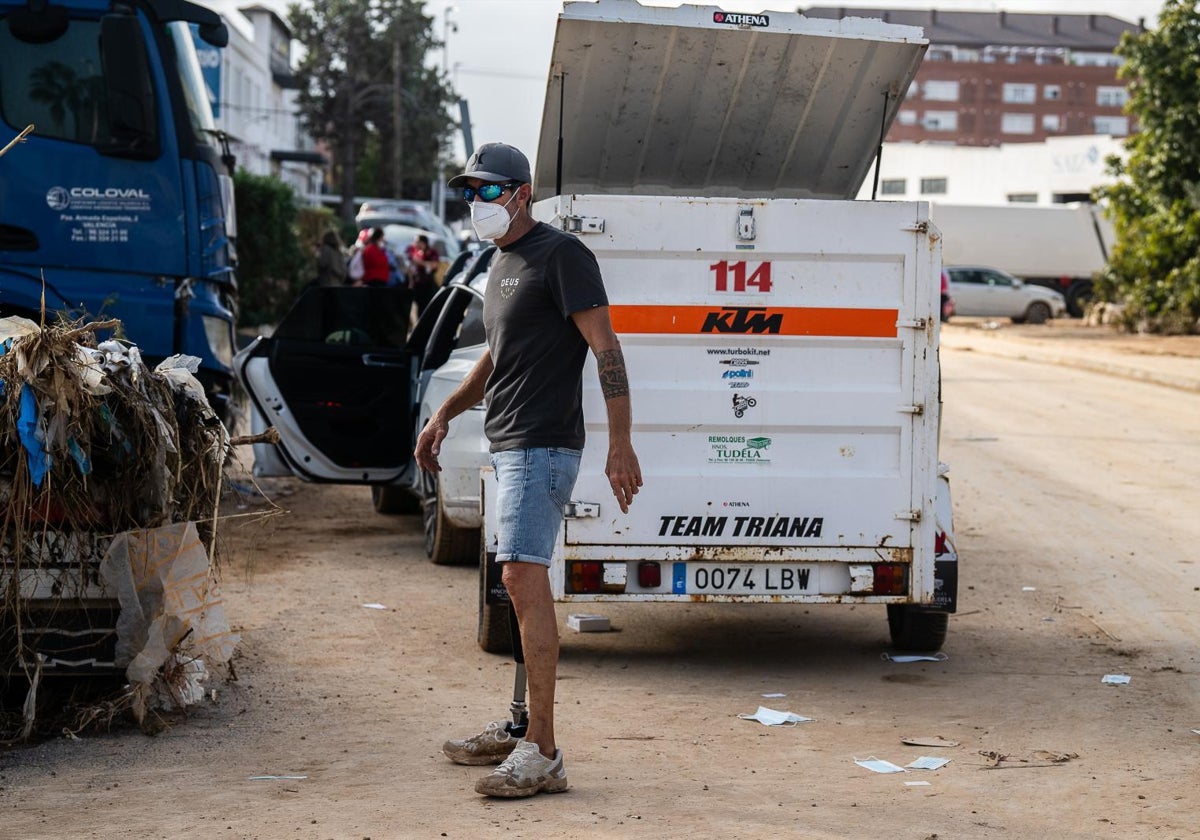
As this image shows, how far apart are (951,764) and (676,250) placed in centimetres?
254

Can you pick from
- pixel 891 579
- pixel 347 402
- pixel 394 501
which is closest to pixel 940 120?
pixel 394 501

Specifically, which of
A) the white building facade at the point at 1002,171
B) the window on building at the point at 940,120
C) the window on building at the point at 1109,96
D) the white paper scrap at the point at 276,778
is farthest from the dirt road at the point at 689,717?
the window on building at the point at 1109,96

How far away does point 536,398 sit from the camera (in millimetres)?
5391

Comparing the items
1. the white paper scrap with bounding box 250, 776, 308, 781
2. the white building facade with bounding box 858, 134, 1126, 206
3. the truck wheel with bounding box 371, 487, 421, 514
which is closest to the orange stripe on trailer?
the white paper scrap with bounding box 250, 776, 308, 781

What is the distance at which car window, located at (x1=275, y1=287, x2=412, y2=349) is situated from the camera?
10.8 metres

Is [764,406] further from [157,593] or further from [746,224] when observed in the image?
[157,593]

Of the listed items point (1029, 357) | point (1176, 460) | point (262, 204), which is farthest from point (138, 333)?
point (1029, 357)

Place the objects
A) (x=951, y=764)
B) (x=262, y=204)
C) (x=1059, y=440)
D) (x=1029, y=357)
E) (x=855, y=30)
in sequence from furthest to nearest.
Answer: (x=1029, y=357) → (x=262, y=204) → (x=1059, y=440) → (x=855, y=30) → (x=951, y=764)

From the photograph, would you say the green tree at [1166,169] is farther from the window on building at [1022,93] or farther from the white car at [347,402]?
the window on building at [1022,93]

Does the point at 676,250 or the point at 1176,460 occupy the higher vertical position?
the point at 676,250

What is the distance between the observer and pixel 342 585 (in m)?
9.38

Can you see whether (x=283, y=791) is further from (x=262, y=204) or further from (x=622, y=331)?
(x=262, y=204)

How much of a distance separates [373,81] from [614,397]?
7950cm

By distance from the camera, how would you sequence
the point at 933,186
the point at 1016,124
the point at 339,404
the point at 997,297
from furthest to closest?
the point at 1016,124 → the point at 933,186 → the point at 997,297 → the point at 339,404
